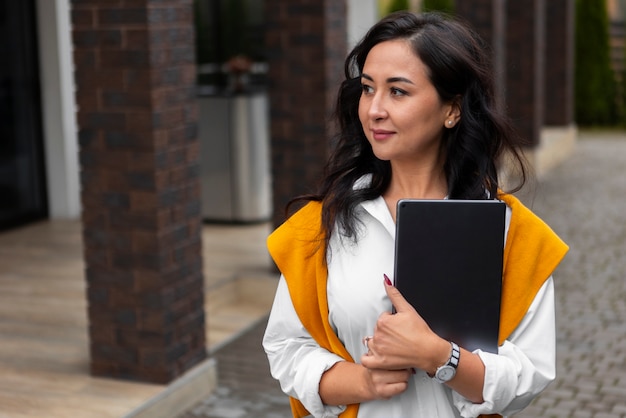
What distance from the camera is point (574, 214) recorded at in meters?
10.0

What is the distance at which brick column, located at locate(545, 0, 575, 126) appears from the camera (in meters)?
15.2

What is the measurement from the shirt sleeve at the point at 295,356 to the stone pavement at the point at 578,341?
0.78 m

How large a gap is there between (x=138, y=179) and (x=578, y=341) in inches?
114

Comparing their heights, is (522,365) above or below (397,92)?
below

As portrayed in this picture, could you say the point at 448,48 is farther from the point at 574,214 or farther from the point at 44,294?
the point at 574,214

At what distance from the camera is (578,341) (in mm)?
5875

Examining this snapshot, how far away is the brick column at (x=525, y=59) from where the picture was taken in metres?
12.8

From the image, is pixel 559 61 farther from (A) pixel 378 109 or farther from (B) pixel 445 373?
(B) pixel 445 373

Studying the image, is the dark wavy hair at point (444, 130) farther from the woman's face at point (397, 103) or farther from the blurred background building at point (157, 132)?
the blurred background building at point (157, 132)

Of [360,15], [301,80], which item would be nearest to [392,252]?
[301,80]

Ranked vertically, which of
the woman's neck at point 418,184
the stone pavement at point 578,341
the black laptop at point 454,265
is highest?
the woman's neck at point 418,184

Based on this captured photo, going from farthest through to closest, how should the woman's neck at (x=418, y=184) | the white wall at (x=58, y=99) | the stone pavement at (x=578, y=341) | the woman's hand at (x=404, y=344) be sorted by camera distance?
the white wall at (x=58, y=99), the stone pavement at (x=578, y=341), the woman's neck at (x=418, y=184), the woman's hand at (x=404, y=344)

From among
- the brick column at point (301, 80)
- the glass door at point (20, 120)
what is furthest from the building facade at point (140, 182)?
the glass door at point (20, 120)

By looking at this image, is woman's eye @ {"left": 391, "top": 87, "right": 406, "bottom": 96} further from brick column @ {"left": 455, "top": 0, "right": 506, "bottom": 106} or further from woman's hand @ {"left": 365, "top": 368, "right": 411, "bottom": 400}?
brick column @ {"left": 455, "top": 0, "right": 506, "bottom": 106}
